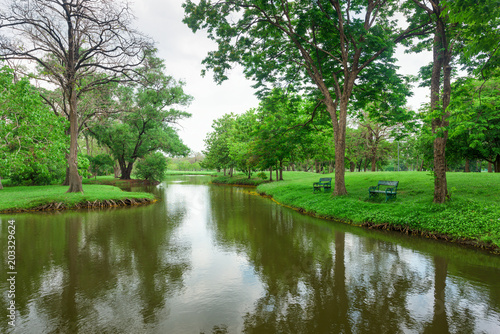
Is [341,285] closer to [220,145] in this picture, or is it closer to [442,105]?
[442,105]

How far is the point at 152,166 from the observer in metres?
37.9

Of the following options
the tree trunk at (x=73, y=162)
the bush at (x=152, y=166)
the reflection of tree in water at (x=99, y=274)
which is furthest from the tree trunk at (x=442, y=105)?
the bush at (x=152, y=166)

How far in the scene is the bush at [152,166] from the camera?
124ft

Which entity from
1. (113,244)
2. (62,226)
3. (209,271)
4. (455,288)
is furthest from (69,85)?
(455,288)

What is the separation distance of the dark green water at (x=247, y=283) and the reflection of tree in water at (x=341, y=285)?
3 centimetres

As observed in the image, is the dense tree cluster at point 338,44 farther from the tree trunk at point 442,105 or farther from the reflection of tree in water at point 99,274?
the reflection of tree in water at point 99,274

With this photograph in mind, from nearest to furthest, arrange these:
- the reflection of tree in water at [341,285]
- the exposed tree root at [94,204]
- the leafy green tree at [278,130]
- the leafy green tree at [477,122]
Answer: the reflection of tree in water at [341,285], the leafy green tree at [477,122], the exposed tree root at [94,204], the leafy green tree at [278,130]

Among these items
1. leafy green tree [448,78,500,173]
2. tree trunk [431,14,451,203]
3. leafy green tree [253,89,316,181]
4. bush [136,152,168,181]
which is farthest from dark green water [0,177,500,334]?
bush [136,152,168,181]

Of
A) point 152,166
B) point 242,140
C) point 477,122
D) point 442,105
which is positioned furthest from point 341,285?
point 152,166

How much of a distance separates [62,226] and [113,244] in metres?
4.44

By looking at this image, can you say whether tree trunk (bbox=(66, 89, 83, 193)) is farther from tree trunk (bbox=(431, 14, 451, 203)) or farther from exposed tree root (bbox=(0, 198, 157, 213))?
tree trunk (bbox=(431, 14, 451, 203))

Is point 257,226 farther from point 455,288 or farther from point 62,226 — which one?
point 62,226

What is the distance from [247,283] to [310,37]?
14561 mm

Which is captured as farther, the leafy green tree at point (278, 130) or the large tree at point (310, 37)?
the leafy green tree at point (278, 130)
